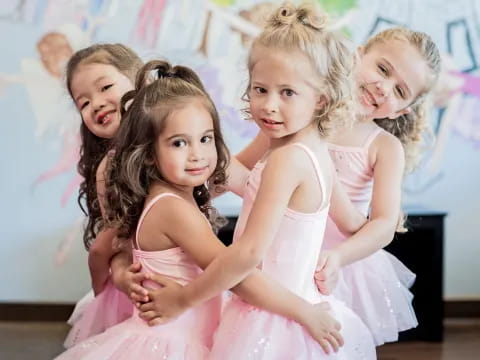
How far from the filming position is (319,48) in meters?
1.57

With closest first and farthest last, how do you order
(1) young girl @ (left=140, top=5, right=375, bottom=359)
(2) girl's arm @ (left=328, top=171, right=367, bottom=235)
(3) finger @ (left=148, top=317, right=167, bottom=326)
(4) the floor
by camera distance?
(1) young girl @ (left=140, top=5, right=375, bottom=359) → (3) finger @ (left=148, top=317, right=167, bottom=326) → (2) girl's arm @ (left=328, top=171, right=367, bottom=235) → (4) the floor

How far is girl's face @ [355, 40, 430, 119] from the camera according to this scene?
6.32 ft

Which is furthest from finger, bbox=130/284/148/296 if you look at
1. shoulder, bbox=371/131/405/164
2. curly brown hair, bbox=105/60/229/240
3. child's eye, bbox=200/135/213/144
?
shoulder, bbox=371/131/405/164

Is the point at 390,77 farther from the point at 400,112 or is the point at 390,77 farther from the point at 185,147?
the point at 185,147

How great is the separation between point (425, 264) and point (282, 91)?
2331mm

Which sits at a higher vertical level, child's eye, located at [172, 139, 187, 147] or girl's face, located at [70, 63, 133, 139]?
girl's face, located at [70, 63, 133, 139]

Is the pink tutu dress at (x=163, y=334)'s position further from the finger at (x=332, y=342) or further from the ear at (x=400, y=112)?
the ear at (x=400, y=112)

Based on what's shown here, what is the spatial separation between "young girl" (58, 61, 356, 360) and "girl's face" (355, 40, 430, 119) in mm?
433

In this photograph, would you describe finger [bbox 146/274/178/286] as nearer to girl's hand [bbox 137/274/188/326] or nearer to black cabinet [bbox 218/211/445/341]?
girl's hand [bbox 137/274/188/326]

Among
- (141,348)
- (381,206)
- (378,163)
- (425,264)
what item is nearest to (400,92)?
(378,163)

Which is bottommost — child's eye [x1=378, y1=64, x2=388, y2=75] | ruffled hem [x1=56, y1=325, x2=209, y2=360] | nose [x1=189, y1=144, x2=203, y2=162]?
ruffled hem [x1=56, y1=325, x2=209, y2=360]

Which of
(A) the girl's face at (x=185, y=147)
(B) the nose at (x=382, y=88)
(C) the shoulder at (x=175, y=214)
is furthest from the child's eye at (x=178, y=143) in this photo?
(B) the nose at (x=382, y=88)

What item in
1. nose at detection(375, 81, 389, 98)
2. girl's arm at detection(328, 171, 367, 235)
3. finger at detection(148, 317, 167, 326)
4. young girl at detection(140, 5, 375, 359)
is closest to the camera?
young girl at detection(140, 5, 375, 359)

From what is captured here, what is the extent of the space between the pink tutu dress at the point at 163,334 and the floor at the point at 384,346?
6.19 ft
